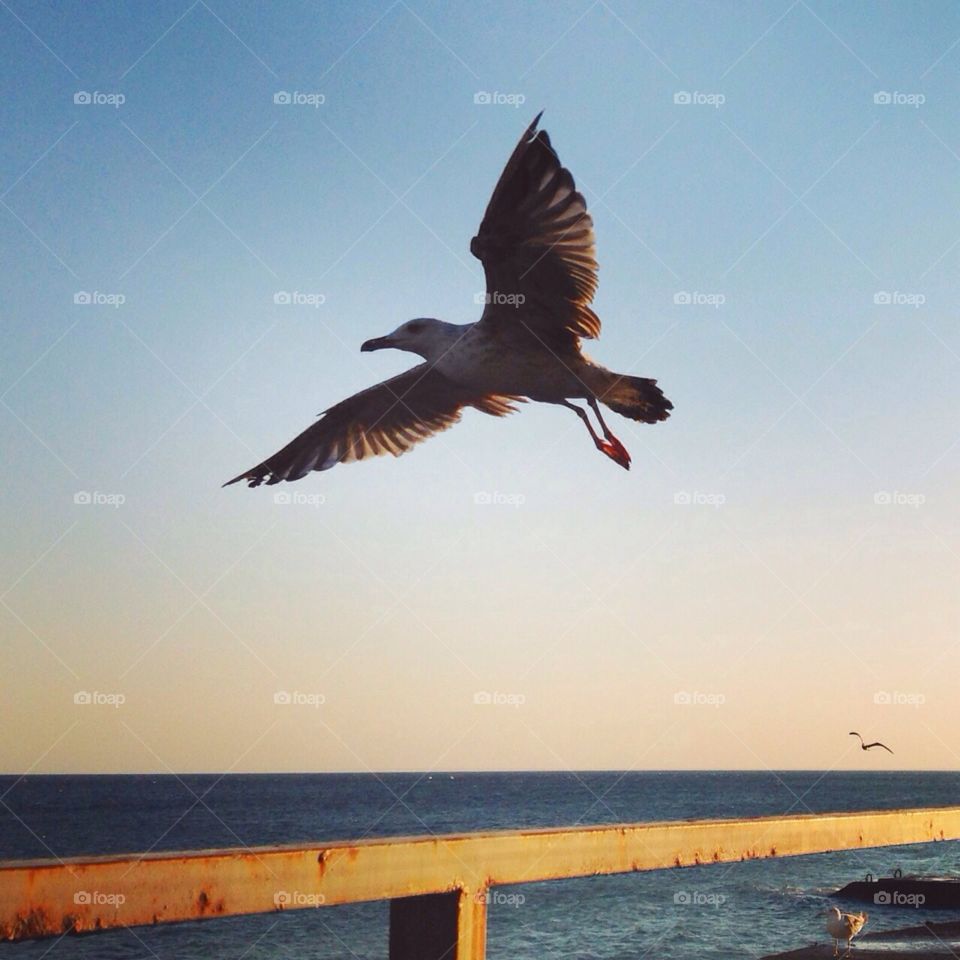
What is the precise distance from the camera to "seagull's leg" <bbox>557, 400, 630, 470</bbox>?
202 inches

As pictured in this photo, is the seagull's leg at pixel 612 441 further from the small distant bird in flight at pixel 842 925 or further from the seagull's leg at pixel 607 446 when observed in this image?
the small distant bird in flight at pixel 842 925

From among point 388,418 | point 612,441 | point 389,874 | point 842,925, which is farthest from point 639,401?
point 842,925

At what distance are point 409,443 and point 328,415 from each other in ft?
1.69

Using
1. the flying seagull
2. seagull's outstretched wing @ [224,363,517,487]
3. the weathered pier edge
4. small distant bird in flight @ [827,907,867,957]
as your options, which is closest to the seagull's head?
the flying seagull

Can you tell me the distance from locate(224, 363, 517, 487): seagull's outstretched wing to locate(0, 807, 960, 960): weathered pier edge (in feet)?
14.3

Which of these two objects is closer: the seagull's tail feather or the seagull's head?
the seagull's head

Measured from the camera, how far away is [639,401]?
5695 millimetres

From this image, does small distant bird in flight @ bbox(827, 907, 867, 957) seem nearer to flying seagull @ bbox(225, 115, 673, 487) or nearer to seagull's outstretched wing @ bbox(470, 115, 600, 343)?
flying seagull @ bbox(225, 115, 673, 487)

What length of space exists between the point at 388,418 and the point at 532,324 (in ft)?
4.87

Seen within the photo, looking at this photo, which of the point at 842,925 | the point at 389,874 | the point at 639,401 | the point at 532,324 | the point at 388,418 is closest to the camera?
the point at 389,874

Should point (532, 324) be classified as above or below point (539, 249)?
below

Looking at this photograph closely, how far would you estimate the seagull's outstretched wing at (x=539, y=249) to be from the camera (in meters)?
4.79

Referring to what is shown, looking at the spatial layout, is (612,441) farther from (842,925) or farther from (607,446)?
(842,925)

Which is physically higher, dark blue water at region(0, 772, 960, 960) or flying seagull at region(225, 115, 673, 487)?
flying seagull at region(225, 115, 673, 487)
